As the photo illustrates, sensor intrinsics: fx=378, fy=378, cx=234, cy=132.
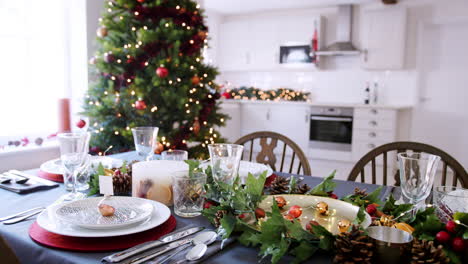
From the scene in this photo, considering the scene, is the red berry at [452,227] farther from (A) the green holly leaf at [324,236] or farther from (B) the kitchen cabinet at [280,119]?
(B) the kitchen cabinet at [280,119]

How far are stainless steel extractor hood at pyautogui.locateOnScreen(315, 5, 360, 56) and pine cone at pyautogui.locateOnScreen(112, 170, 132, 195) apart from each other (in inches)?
179

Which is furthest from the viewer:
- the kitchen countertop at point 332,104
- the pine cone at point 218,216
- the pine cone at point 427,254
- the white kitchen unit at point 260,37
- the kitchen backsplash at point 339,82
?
the white kitchen unit at point 260,37

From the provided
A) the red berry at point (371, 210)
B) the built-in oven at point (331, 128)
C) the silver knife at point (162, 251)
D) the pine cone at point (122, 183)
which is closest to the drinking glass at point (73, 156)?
the pine cone at point (122, 183)

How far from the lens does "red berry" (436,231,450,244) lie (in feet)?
2.29

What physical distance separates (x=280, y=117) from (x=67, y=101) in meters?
3.13

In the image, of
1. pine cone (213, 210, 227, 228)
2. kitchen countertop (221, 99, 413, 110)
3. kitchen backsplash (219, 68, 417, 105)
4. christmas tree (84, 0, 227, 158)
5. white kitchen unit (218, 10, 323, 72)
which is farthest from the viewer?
white kitchen unit (218, 10, 323, 72)

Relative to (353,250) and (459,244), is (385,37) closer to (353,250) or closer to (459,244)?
(459,244)

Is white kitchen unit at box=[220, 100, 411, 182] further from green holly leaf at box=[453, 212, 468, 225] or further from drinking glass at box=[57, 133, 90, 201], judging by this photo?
green holly leaf at box=[453, 212, 468, 225]

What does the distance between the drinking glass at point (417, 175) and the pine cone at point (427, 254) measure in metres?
0.25

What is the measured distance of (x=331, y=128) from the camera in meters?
4.95

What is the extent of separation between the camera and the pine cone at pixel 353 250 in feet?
2.09

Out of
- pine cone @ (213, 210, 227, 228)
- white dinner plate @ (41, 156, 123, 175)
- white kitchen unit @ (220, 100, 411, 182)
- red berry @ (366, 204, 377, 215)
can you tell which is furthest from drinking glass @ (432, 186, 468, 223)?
white kitchen unit @ (220, 100, 411, 182)

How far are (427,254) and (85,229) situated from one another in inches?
26.6

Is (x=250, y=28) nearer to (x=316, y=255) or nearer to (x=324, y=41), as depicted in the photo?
(x=324, y=41)
